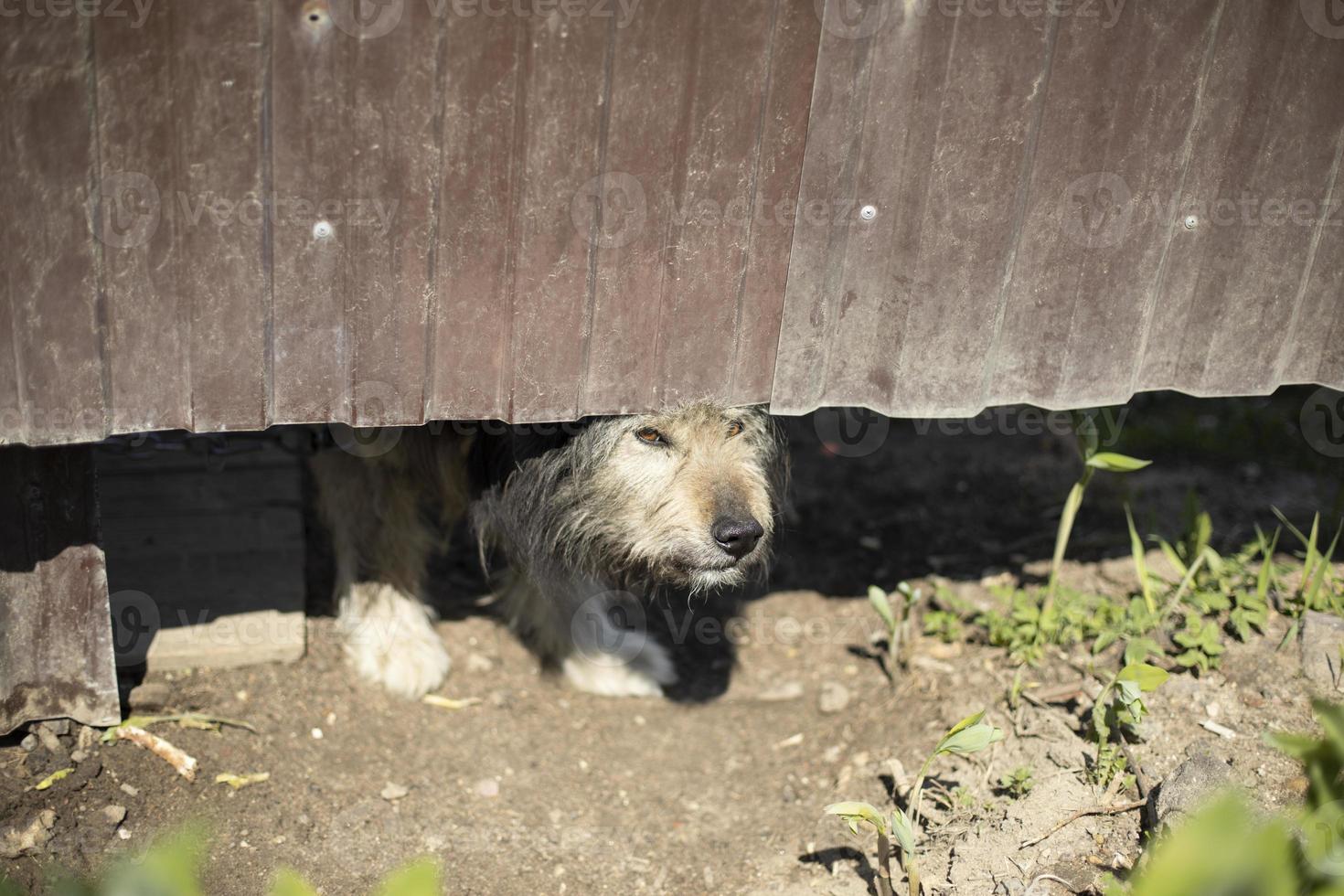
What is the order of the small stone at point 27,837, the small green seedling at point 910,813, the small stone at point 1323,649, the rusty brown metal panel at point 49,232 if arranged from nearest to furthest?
the rusty brown metal panel at point 49,232
the small green seedling at point 910,813
the small stone at point 27,837
the small stone at point 1323,649

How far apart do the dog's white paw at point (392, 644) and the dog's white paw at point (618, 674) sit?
492 millimetres

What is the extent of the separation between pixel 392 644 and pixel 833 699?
5.30ft

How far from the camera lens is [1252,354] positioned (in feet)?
11.2

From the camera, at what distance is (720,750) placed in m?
3.85

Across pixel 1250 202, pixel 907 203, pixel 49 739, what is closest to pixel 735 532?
pixel 907 203

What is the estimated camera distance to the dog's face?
10.3 feet

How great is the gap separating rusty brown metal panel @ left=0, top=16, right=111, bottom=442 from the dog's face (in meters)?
1.33

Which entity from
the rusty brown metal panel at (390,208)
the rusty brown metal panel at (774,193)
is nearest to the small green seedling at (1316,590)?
the rusty brown metal panel at (774,193)

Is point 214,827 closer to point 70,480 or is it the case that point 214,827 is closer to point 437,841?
point 437,841

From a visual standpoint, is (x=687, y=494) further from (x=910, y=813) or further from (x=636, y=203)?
(x=910, y=813)

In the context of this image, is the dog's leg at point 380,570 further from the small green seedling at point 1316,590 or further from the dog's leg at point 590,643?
the small green seedling at point 1316,590

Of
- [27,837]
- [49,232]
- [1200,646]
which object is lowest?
[27,837]

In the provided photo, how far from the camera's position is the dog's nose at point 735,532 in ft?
10.1

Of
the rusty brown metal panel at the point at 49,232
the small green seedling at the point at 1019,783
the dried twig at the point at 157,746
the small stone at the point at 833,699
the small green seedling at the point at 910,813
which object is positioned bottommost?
the small stone at the point at 833,699
